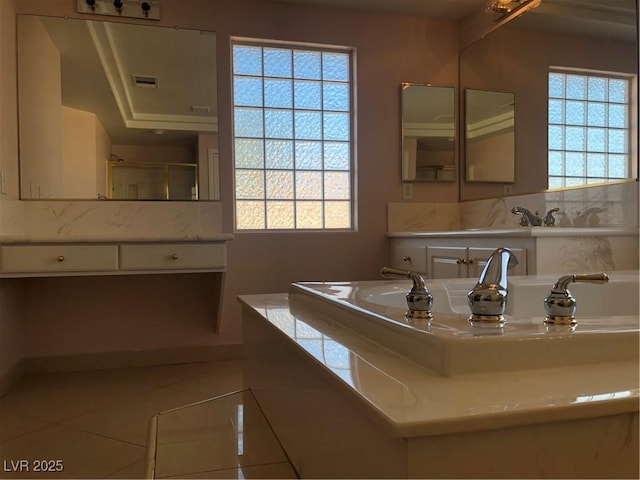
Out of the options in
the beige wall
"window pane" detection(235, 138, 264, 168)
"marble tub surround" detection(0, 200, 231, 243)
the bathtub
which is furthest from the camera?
"window pane" detection(235, 138, 264, 168)

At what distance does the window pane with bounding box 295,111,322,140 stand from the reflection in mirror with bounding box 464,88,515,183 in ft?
3.02

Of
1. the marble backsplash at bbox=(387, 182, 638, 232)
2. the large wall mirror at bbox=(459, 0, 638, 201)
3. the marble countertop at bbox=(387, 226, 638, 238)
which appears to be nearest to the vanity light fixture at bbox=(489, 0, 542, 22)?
the large wall mirror at bbox=(459, 0, 638, 201)

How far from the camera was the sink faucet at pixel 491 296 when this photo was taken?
0.80 metres

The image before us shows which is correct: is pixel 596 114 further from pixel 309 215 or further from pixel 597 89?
pixel 309 215

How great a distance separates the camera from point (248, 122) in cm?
278

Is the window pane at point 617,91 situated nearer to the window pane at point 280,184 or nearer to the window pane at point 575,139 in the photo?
the window pane at point 575,139

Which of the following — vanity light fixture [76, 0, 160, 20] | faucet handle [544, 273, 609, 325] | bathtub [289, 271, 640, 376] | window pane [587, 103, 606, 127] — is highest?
vanity light fixture [76, 0, 160, 20]

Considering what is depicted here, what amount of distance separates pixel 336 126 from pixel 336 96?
7.1 inches

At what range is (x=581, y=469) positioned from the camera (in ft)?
1.78

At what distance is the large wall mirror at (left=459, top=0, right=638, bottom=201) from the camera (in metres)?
2.02

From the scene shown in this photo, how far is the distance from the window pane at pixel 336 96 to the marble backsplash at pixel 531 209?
0.67 meters

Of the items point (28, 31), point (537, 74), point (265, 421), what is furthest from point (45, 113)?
point (537, 74)

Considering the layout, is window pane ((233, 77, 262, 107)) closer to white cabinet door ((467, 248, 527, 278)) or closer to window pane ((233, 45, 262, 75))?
window pane ((233, 45, 262, 75))

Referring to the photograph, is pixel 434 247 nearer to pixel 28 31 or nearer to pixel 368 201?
pixel 368 201
